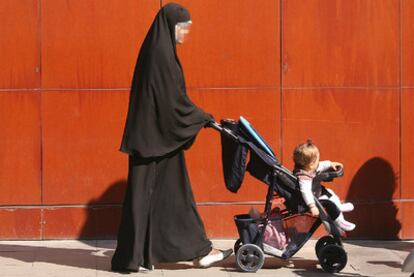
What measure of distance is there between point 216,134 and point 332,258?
192 cm

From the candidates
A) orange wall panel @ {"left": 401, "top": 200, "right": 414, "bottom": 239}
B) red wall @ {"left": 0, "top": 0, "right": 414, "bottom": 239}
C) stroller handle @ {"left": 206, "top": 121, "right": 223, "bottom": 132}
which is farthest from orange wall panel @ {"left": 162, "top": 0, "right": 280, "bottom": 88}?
orange wall panel @ {"left": 401, "top": 200, "right": 414, "bottom": 239}

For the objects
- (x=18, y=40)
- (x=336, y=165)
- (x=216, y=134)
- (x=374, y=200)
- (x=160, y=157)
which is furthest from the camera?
(x=374, y=200)

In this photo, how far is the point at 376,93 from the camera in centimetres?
1023

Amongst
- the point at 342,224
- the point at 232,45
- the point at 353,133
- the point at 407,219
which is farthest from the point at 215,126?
the point at 407,219

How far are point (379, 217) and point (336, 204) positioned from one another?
1729 mm

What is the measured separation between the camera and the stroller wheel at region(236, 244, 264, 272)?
8750 mm

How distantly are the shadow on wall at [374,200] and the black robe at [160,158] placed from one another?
6.52 ft

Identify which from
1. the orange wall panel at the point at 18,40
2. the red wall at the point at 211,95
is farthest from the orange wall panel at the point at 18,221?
the orange wall panel at the point at 18,40

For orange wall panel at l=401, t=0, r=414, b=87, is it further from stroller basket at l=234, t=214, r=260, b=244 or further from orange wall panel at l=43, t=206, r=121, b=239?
orange wall panel at l=43, t=206, r=121, b=239

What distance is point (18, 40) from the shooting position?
9.99 meters

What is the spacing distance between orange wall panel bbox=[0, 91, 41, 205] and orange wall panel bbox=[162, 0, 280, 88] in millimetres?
1480

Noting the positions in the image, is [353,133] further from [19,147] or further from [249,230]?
[19,147]

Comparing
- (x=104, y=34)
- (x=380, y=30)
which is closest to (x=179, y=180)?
(x=104, y=34)

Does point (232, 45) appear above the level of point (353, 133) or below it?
above
